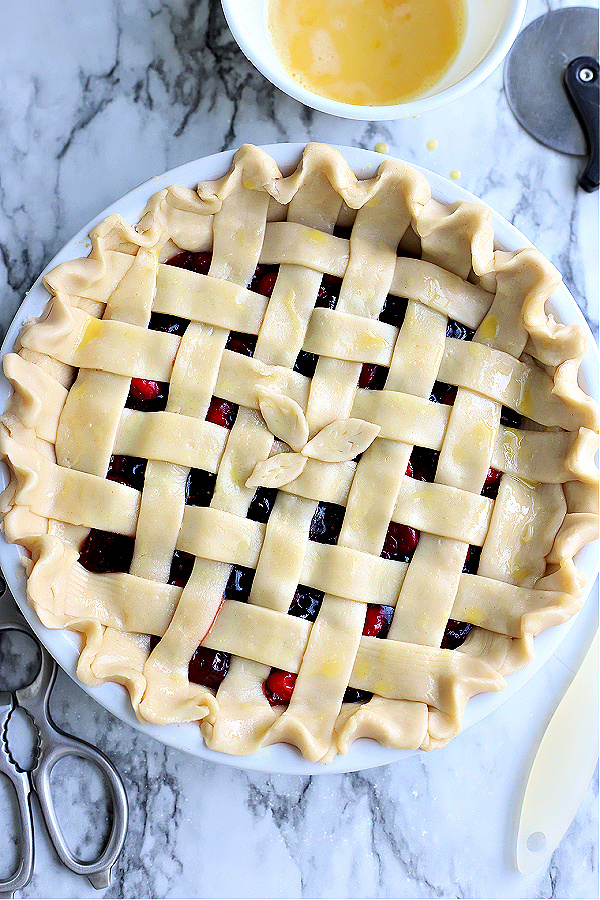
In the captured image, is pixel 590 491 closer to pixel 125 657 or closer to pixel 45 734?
pixel 125 657

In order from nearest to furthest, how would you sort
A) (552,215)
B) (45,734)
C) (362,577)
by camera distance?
(362,577) → (45,734) → (552,215)

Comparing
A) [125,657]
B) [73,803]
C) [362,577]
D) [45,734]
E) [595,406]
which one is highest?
[595,406]

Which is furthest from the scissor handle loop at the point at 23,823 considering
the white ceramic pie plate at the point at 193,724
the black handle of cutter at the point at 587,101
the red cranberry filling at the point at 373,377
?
the black handle of cutter at the point at 587,101

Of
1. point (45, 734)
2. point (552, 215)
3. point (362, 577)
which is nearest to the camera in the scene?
point (362, 577)

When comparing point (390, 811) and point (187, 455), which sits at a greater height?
Result: point (187, 455)

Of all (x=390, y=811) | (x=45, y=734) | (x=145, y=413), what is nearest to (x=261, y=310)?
(x=145, y=413)

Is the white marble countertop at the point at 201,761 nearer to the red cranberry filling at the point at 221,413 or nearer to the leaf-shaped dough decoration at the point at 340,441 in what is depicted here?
the red cranberry filling at the point at 221,413

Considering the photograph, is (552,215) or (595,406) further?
(552,215)
